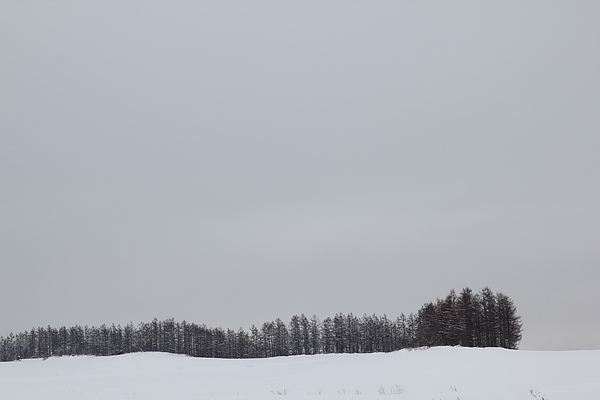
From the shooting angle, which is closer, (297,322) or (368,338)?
(368,338)

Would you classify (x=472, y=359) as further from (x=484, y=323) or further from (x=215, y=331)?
(x=215, y=331)

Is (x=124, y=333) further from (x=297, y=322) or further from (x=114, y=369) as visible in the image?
(x=114, y=369)

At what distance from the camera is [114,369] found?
5172 cm

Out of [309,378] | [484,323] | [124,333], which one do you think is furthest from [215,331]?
[309,378]

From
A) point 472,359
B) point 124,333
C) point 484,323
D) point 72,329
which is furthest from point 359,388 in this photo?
point 72,329

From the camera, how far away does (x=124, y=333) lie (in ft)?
A: 521

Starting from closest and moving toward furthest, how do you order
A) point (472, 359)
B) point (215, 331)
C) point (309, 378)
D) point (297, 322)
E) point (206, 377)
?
point (472, 359), point (309, 378), point (206, 377), point (297, 322), point (215, 331)

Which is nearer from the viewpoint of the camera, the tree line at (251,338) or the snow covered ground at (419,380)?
the snow covered ground at (419,380)

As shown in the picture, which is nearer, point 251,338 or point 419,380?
point 419,380

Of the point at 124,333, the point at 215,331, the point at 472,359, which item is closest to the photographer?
the point at 472,359

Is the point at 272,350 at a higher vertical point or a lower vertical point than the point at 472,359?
lower

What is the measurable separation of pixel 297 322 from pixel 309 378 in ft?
348

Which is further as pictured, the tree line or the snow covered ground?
the tree line

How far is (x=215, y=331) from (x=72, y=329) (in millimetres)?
52176
